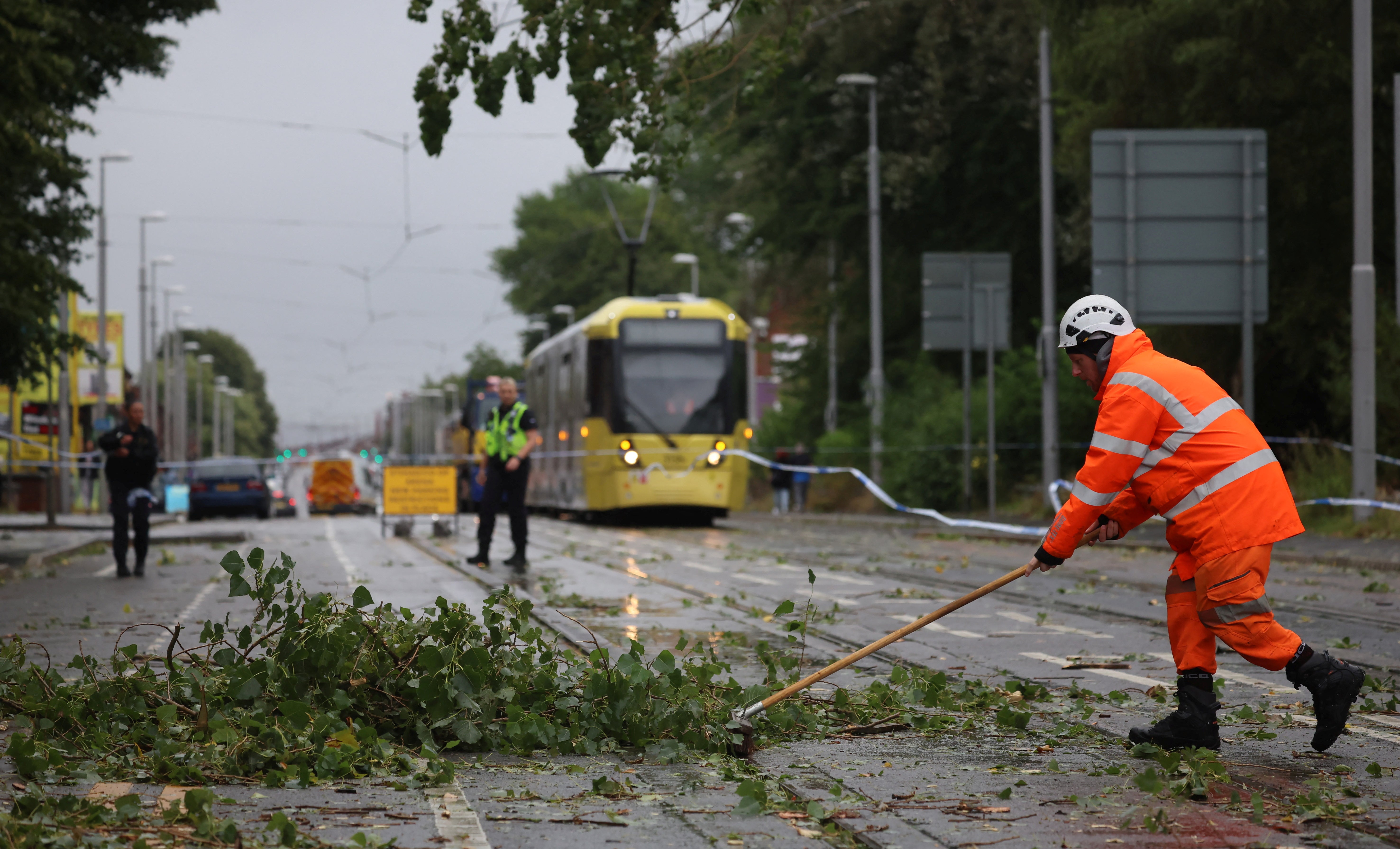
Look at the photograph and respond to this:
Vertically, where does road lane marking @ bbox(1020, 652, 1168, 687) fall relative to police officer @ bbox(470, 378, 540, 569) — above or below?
below

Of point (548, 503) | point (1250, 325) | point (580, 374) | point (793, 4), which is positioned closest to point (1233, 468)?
point (793, 4)

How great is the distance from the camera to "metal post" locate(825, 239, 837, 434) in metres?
35.4

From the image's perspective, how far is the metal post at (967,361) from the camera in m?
23.7

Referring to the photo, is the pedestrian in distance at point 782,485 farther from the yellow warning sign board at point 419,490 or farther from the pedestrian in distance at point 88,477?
the pedestrian in distance at point 88,477

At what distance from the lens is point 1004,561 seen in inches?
667

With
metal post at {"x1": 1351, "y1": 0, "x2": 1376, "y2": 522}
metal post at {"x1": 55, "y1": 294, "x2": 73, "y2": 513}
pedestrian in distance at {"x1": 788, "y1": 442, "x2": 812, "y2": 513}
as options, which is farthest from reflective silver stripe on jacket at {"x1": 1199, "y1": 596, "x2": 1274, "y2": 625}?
metal post at {"x1": 55, "y1": 294, "x2": 73, "y2": 513}

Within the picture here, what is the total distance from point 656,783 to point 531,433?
11.2 m

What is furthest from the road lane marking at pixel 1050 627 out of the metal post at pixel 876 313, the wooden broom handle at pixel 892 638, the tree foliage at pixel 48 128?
the metal post at pixel 876 313

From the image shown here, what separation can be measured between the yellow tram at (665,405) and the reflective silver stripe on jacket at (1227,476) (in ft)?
68.1

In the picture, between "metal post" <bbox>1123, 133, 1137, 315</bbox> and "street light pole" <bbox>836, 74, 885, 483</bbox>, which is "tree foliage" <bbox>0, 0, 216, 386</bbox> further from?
"street light pole" <bbox>836, 74, 885, 483</bbox>

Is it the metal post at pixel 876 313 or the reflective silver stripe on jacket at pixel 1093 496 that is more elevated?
the metal post at pixel 876 313

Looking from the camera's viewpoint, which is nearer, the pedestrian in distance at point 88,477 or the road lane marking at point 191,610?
the road lane marking at point 191,610

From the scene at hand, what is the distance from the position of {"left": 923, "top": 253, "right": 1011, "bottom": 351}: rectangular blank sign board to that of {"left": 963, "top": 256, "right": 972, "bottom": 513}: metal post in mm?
10

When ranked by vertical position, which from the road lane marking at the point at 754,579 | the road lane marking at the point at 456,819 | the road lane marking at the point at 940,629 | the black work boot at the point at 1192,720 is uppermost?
the black work boot at the point at 1192,720
